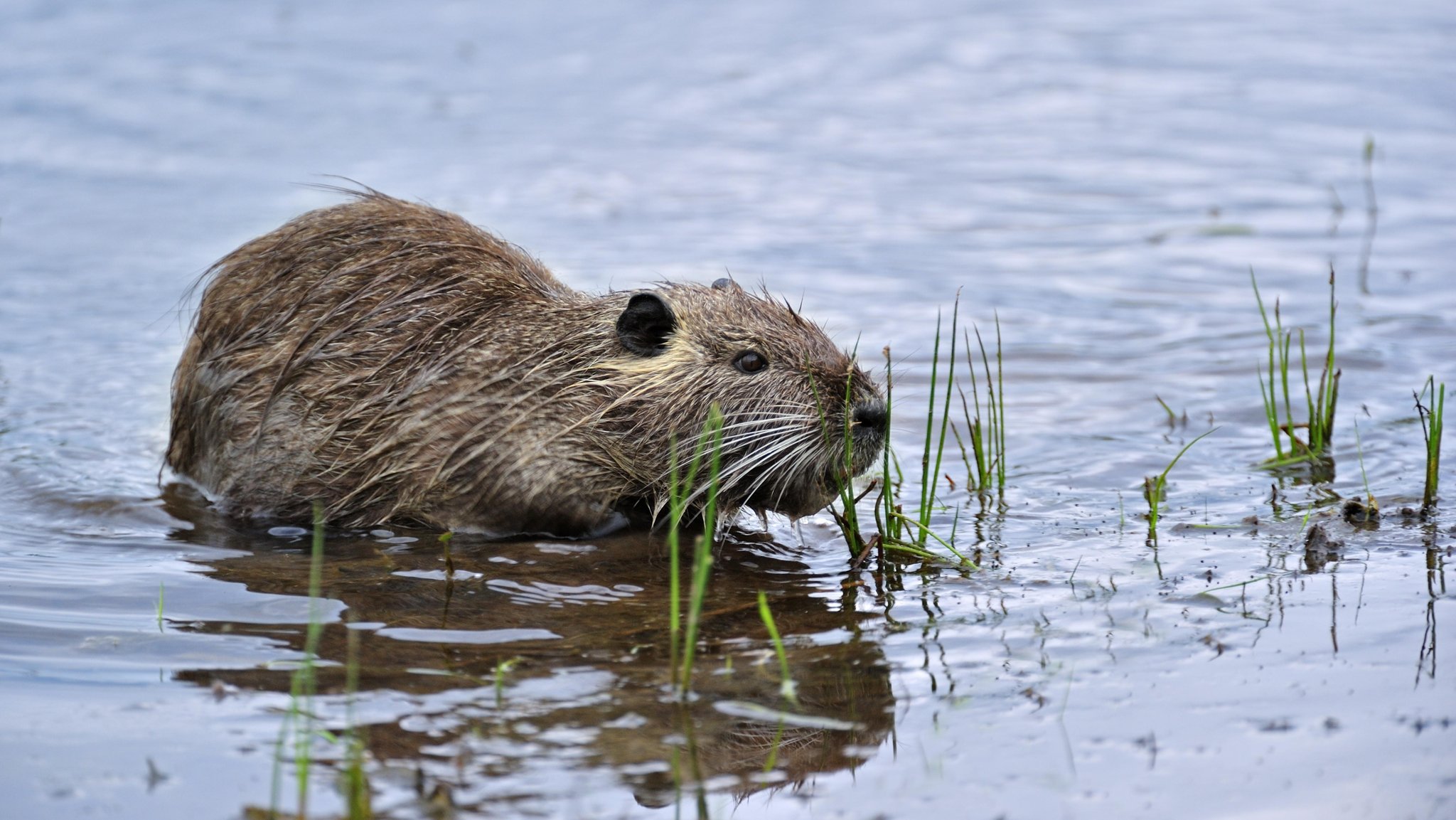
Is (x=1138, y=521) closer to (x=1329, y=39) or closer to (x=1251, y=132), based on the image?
(x=1251, y=132)

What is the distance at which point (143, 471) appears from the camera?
5340 millimetres

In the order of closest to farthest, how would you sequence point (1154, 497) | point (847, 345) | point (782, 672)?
point (782, 672) → point (1154, 497) → point (847, 345)

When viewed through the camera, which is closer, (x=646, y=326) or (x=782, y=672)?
(x=782, y=672)

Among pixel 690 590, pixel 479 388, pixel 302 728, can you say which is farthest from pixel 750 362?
pixel 302 728

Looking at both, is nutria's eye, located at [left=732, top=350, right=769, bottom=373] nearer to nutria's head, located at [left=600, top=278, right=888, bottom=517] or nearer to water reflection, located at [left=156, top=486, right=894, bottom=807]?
nutria's head, located at [left=600, top=278, right=888, bottom=517]

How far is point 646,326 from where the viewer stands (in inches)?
173

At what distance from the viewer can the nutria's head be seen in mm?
4090

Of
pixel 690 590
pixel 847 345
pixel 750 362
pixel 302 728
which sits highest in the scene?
pixel 847 345

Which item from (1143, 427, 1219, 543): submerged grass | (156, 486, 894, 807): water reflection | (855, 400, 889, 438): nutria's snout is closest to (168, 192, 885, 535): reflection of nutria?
(855, 400, 889, 438): nutria's snout

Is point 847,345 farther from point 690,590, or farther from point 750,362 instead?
point 690,590

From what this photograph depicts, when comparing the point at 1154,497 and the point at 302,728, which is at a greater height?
the point at 1154,497

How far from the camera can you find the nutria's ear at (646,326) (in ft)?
14.3

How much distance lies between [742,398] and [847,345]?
2.49 metres

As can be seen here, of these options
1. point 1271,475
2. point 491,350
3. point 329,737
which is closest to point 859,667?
point 329,737
